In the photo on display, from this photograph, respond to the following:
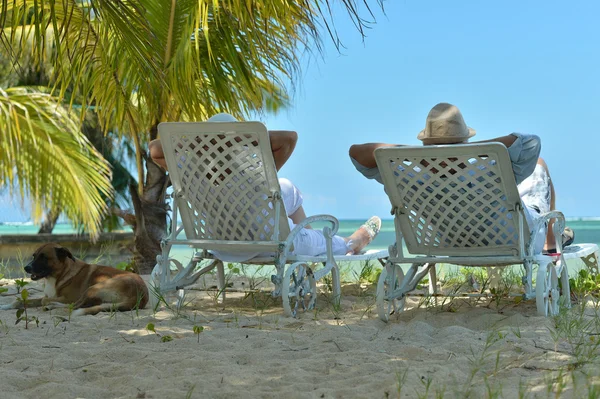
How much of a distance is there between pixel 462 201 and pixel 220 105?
3448mm

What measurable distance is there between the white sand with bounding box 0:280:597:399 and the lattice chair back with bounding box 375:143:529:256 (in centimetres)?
44

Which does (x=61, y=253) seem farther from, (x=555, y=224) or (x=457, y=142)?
(x=555, y=224)

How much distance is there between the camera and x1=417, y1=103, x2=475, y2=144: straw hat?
4.56 m

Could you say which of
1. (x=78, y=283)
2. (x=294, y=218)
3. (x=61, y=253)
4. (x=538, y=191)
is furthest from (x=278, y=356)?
(x=538, y=191)

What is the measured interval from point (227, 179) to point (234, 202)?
6.0 inches

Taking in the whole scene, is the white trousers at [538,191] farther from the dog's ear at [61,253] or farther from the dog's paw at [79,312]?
the dog's ear at [61,253]

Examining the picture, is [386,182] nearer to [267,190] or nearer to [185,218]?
[267,190]

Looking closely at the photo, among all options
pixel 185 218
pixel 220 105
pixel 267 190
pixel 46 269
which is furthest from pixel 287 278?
pixel 220 105

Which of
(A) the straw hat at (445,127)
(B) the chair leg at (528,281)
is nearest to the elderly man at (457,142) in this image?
(A) the straw hat at (445,127)

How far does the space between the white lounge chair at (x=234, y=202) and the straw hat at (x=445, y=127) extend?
35.8 inches

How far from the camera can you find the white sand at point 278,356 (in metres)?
2.96

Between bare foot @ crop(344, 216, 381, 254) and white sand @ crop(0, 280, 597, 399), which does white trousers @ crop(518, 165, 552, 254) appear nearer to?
white sand @ crop(0, 280, 597, 399)

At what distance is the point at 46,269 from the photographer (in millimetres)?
5324

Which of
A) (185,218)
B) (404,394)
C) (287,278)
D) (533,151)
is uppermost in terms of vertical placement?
(533,151)
